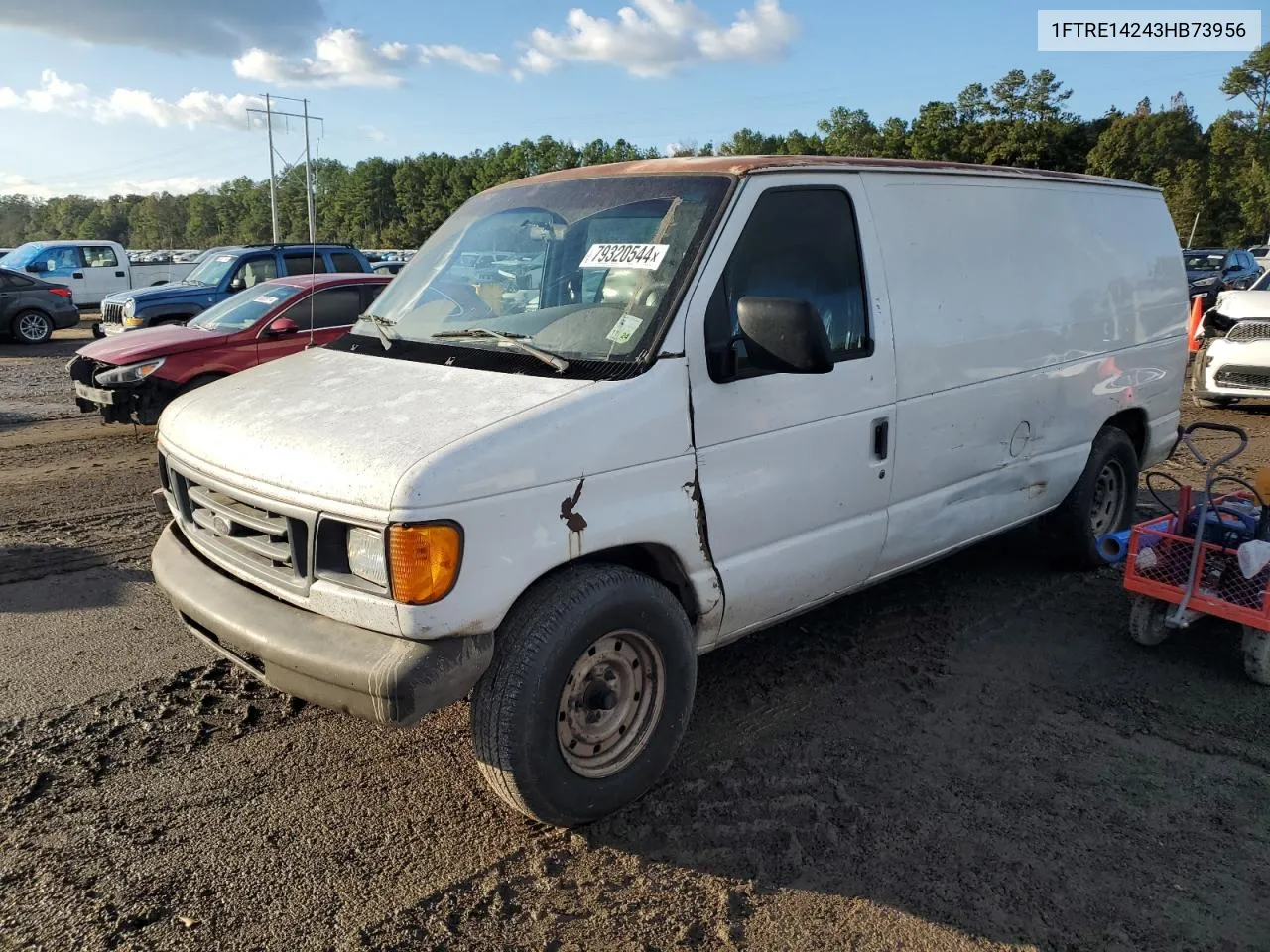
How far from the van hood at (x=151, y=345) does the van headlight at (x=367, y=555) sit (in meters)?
7.04

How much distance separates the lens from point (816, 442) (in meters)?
3.63

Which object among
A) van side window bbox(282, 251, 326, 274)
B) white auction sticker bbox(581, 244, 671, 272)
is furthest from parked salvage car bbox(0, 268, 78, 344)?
white auction sticker bbox(581, 244, 671, 272)

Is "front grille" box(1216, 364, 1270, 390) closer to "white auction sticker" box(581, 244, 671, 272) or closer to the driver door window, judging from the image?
"white auction sticker" box(581, 244, 671, 272)

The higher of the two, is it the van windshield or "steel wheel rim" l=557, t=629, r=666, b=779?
the van windshield

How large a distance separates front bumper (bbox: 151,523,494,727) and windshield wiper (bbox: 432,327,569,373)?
940mm

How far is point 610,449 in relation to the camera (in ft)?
9.79

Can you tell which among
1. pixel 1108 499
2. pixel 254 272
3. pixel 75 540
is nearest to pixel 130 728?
pixel 75 540

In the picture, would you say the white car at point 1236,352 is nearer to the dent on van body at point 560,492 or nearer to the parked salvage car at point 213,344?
the parked salvage car at point 213,344

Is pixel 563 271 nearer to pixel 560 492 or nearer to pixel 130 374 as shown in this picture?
pixel 560 492

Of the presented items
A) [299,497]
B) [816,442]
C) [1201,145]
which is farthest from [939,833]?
[1201,145]

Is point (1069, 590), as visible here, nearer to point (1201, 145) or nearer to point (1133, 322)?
point (1133, 322)

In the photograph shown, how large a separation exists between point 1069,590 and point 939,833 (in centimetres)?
274

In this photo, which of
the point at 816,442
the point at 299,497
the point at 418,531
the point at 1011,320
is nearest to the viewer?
the point at 418,531

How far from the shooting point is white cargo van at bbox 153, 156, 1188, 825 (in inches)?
109
